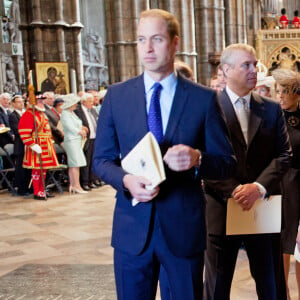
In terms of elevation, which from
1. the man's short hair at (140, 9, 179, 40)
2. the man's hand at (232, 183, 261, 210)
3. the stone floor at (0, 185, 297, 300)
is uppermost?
the man's short hair at (140, 9, 179, 40)

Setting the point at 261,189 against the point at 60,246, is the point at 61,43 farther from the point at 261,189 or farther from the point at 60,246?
the point at 261,189

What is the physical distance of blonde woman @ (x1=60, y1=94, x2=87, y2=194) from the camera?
9.45m

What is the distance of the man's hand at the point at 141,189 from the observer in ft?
6.69

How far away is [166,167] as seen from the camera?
7.18ft

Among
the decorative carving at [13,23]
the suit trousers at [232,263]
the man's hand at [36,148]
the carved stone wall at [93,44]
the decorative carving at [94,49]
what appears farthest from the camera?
the decorative carving at [94,49]

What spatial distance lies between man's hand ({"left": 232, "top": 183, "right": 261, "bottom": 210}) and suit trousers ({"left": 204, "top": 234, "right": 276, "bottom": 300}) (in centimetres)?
23

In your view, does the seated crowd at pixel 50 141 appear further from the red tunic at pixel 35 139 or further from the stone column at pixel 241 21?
the stone column at pixel 241 21

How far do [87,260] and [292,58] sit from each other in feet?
73.7

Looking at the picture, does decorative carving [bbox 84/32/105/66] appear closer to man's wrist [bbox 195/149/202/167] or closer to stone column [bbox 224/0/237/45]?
stone column [bbox 224/0/237/45]

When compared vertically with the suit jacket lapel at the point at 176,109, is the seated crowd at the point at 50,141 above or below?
below

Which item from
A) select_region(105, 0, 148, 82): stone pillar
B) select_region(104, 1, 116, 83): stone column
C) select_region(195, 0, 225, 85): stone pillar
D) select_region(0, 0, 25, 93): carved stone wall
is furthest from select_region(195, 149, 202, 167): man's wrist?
select_region(195, 0, 225, 85): stone pillar

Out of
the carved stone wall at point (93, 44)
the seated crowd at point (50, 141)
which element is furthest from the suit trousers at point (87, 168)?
the carved stone wall at point (93, 44)

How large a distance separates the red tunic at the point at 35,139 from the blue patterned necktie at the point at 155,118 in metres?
6.86

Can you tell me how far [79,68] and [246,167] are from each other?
12.5 meters
